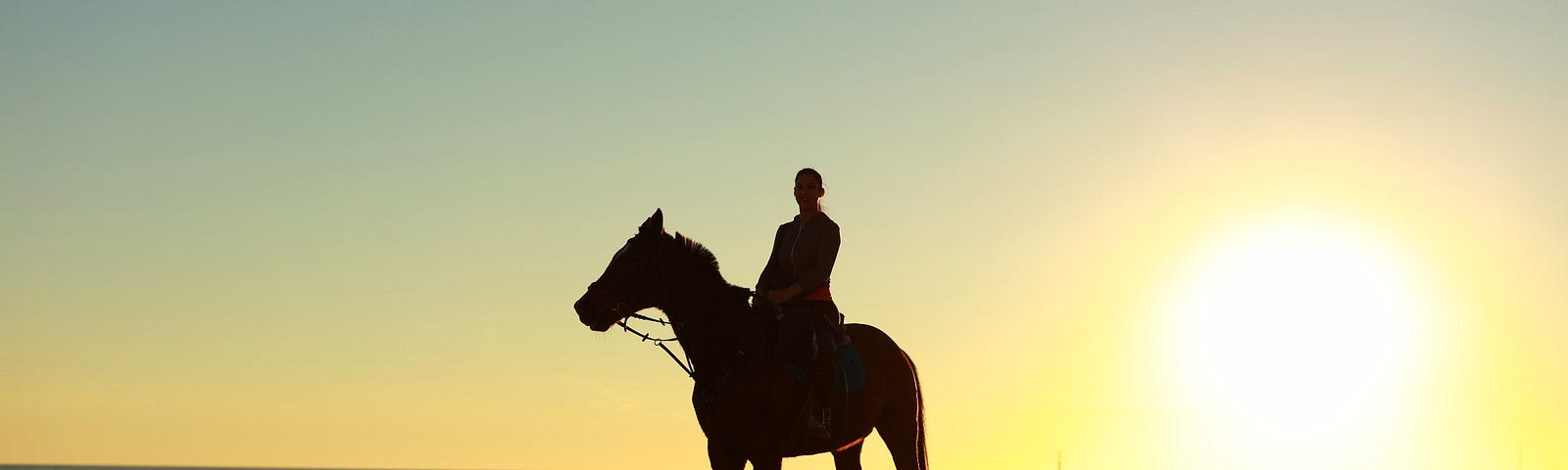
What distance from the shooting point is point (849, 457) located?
17328 mm

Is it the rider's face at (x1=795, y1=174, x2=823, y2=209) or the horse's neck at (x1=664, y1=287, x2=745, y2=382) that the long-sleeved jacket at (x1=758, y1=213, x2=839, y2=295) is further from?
the horse's neck at (x1=664, y1=287, x2=745, y2=382)

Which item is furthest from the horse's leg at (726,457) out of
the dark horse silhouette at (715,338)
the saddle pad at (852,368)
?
the saddle pad at (852,368)

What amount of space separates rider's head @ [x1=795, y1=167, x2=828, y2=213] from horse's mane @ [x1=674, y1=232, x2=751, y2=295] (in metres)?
1.08

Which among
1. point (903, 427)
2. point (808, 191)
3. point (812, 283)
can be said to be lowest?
point (903, 427)

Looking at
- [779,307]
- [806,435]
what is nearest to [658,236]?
[779,307]

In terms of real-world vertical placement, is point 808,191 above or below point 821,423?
above

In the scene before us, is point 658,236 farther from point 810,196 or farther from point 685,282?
point 810,196

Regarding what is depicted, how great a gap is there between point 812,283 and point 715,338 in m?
1.15

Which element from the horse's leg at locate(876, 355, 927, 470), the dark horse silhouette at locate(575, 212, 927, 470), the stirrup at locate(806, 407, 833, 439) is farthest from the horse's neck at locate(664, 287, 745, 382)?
the horse's leg at locate(876, 355, 927, 470)

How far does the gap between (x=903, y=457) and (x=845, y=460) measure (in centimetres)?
80

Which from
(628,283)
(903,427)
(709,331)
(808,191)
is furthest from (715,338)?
(903,427)

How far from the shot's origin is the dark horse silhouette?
14883 mm

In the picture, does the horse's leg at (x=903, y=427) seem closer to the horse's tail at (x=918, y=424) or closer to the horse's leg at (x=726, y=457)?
the horse's tail at (x=918, y=424)

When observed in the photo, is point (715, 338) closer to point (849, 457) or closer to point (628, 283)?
point (628, 283)
